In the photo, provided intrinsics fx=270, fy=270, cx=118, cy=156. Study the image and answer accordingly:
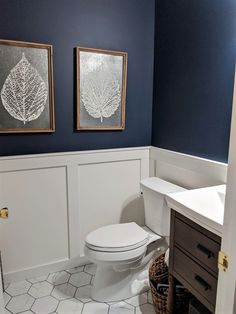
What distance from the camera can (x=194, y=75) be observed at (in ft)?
6.12

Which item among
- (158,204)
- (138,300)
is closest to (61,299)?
(138,300)

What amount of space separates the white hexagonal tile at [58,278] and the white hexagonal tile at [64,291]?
49mm

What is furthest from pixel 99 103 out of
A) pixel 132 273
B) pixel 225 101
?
pixel 132 273

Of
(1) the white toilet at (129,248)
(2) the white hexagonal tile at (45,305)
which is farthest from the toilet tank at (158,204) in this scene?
(2) the white hexagonal tile at (45,305)

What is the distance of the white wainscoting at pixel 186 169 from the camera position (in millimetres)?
1716

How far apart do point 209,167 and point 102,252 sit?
88 cm

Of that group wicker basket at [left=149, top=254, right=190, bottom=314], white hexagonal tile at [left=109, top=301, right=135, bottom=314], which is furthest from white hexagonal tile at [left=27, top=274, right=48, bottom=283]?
wicker basket at [left=149, top=254, right=190, bottom=314]

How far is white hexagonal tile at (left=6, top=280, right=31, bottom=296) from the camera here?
1.96 meters

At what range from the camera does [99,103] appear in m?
2.13

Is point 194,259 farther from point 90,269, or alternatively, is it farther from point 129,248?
point 90,269

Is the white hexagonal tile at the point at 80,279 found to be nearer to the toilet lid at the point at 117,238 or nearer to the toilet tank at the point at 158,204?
the toilet lid at the point at 117,238

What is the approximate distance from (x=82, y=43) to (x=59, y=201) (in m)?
1.22

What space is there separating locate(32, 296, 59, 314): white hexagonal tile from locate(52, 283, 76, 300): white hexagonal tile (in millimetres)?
45

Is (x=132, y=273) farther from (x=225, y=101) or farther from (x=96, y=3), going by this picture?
(x=96, y=3)
